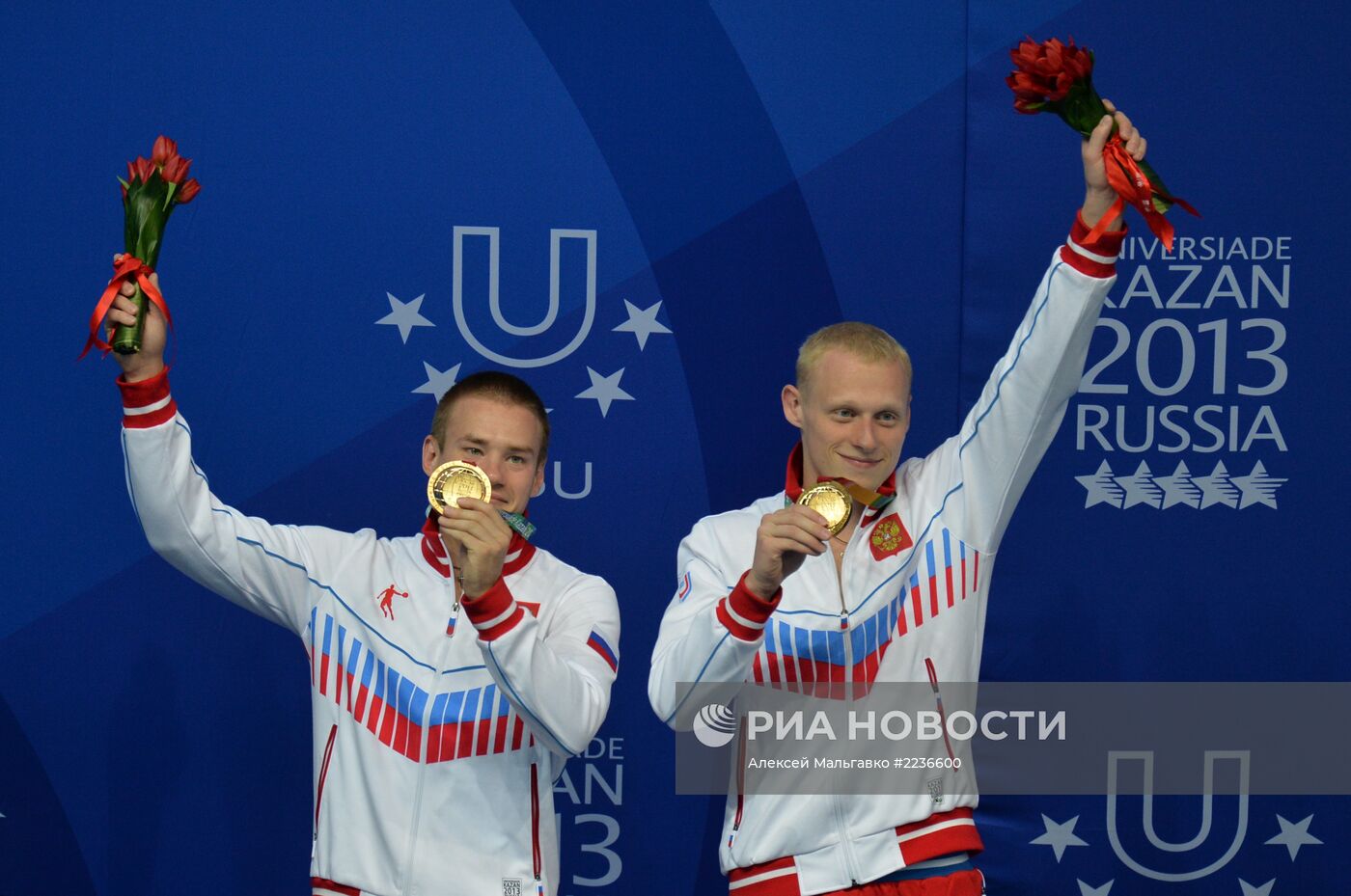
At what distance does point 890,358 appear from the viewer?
319 cm

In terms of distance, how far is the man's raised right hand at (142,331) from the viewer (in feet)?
9.43

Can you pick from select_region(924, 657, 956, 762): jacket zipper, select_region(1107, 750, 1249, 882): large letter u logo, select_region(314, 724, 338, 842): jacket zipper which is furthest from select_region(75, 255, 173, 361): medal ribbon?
select_region(1107, 750, 1249, 882): large letter u logo

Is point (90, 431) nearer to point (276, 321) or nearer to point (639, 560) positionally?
point (276, 321)

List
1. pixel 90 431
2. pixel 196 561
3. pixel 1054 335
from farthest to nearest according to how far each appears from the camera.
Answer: pixel 90 431 → pixel 196 561 → pixel 1054 335

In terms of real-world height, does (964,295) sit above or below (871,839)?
above

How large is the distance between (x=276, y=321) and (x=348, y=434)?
0.33 meters

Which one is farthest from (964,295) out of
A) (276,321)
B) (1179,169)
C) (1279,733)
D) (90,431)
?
(90,431)

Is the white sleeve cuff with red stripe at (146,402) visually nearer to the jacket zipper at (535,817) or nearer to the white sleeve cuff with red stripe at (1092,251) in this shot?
the jacket zipper at (535,817)

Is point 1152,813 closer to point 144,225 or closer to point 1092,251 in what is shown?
point 1092,251

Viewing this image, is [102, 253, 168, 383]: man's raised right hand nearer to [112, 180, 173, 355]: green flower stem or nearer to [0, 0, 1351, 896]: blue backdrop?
[112, 180, 173, 355]: green flower stem

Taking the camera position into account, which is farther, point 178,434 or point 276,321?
point 276,321

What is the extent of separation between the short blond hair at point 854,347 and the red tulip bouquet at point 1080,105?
539mm

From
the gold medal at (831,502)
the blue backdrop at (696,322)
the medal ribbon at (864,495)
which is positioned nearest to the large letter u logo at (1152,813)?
the blue backdrop at (696,322)

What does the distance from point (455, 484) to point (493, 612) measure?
0.28 meters
